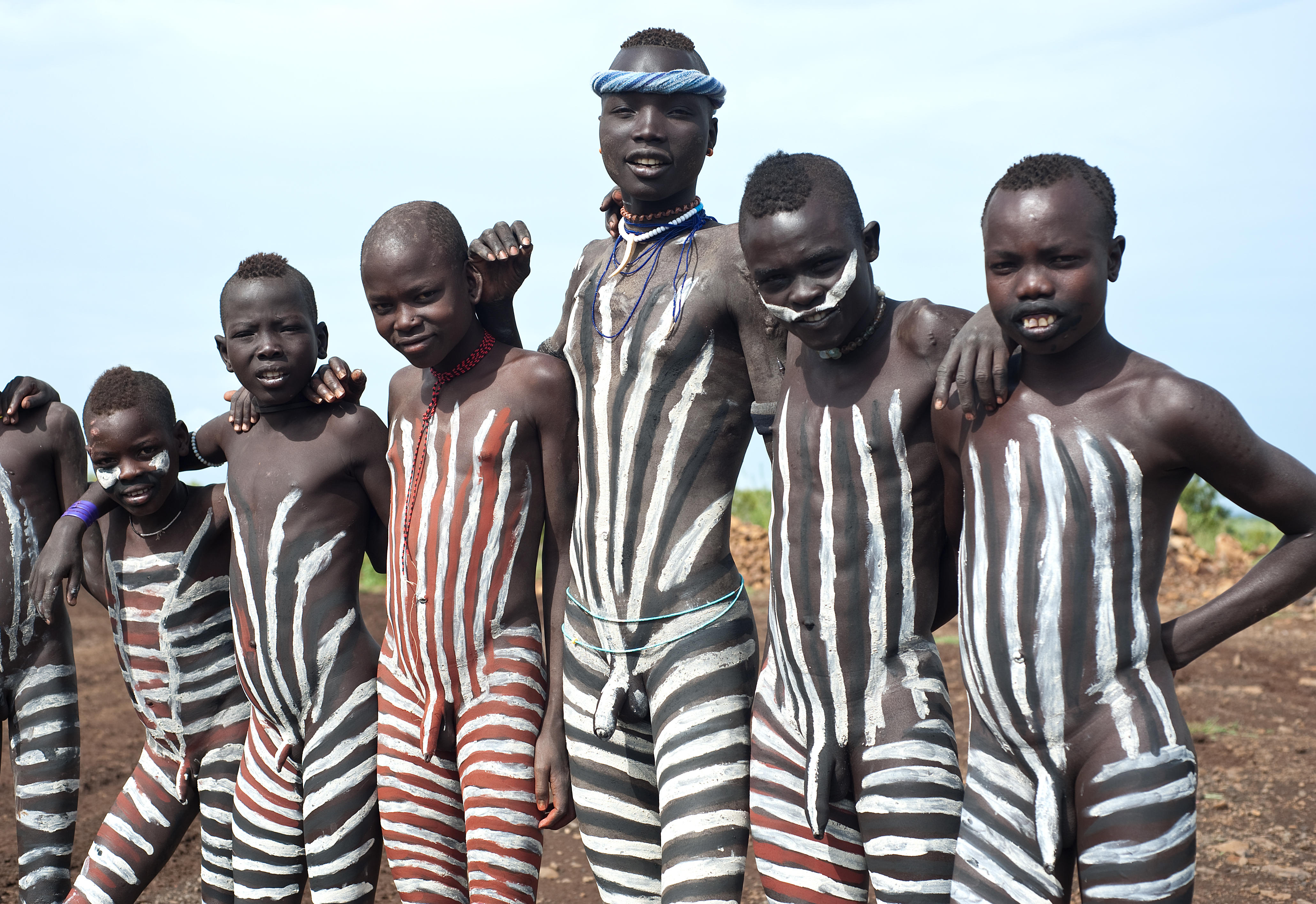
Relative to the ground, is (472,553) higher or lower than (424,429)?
lower

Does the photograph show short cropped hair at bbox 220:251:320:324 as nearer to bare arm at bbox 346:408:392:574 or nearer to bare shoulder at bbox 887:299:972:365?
bare arm at bbox 346:408:392:574

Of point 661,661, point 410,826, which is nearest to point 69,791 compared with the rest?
point 410,826

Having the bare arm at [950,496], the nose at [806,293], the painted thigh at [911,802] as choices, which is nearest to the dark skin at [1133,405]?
the bare arm at [950,496]

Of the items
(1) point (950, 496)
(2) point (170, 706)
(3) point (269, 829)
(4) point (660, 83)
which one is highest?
(4) point (660, 83)

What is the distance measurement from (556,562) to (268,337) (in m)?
1.15

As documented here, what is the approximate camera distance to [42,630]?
15.6ft

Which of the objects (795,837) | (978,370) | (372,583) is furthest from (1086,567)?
(372,583)

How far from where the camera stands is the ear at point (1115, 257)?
9.58 ft

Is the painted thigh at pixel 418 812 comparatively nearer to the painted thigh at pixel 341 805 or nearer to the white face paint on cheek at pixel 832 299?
the painted thigh at pixel 341 805

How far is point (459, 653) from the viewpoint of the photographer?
11.7 ft

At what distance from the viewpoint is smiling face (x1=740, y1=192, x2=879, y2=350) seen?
302 cm

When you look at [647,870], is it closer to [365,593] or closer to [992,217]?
[992,217]

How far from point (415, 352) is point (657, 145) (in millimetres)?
878

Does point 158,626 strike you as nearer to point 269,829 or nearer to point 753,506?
point 269,829
